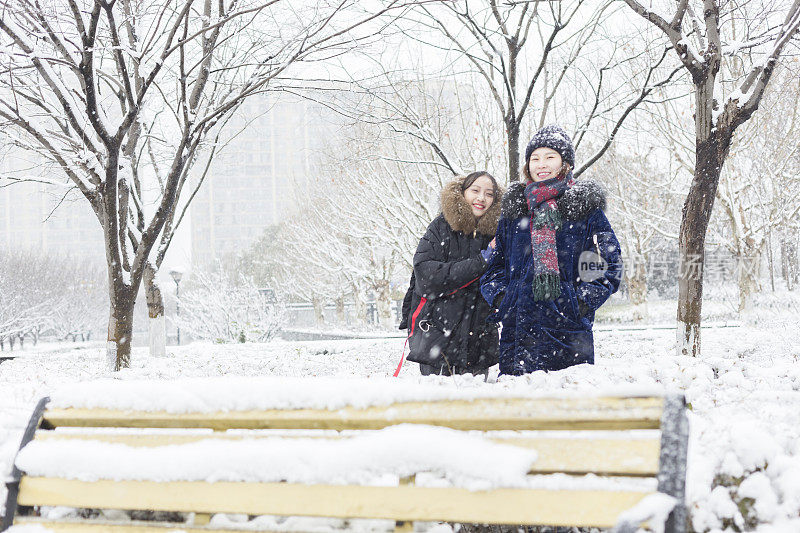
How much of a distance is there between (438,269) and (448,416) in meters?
1.57

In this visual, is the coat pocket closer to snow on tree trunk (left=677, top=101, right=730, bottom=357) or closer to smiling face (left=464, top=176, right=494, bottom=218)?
smiling face (left=464, top=176, right=494, bottom=218)

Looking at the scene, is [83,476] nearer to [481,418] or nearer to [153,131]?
[481,418]

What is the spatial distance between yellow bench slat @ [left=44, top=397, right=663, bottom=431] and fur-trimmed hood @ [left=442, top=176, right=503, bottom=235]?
5.67ft

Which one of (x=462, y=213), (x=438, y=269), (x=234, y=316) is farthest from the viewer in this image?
(x=234, y=316)

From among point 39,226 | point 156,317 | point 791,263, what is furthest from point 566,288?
point 39,226

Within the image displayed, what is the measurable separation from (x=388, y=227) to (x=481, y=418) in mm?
16790

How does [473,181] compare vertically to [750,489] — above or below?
above

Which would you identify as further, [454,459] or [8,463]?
[8,463]

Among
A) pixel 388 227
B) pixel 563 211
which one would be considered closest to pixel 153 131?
pixel 388 227

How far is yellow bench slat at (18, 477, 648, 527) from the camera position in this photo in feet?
5.51

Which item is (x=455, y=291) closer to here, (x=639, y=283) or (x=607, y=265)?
(x=607, y=265)

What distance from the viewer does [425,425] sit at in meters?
1.88

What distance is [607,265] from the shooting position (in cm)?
290

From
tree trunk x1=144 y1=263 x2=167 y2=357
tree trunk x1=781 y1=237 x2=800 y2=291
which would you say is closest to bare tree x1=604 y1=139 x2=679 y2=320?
tree trunk x1=781 y1=237 x2=800 y2=291
